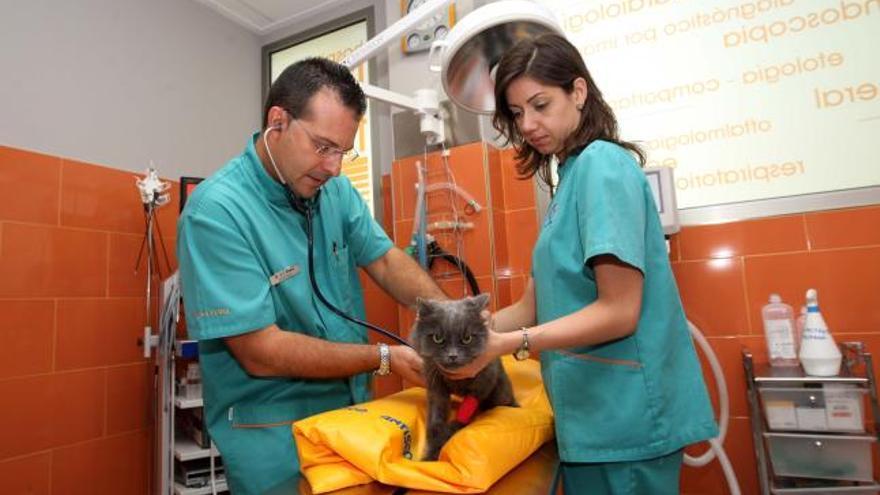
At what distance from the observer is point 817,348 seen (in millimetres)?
1448

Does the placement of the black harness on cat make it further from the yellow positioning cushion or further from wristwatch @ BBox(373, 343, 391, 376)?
the yellow positioning cushion

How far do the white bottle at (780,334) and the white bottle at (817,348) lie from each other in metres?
0.09

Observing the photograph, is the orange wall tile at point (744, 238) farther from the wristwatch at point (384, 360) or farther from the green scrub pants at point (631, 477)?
the wristwatch at point (384, 360)

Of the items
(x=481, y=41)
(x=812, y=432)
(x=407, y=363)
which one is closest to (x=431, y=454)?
→ (x=407, y=363)

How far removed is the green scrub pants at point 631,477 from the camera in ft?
2.84

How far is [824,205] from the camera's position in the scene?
1648 millimetres

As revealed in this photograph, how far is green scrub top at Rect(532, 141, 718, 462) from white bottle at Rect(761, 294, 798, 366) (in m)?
0.91

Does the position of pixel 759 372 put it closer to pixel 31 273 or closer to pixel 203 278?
pixel 203 278

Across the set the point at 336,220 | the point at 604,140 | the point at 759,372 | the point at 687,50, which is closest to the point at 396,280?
the point at 336,220

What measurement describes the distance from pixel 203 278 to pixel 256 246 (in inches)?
5.3

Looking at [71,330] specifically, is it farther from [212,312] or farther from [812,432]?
[812,432]

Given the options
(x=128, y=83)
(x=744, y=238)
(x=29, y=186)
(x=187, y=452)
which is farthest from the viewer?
(x=128, y=83)

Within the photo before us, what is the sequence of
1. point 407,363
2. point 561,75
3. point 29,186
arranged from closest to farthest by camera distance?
point 561,75, point 407,363, point 29,186

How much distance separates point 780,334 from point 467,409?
1.20m
